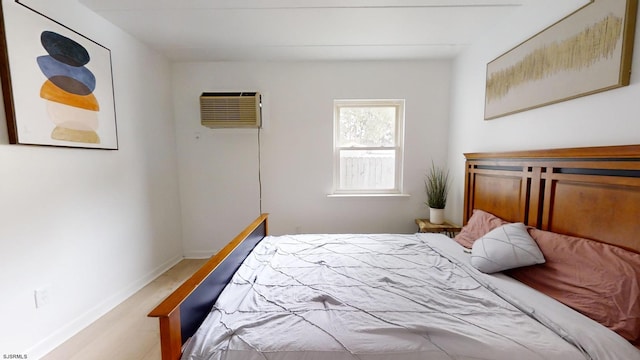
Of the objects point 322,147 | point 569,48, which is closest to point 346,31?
point 322,147

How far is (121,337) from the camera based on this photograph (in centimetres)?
169

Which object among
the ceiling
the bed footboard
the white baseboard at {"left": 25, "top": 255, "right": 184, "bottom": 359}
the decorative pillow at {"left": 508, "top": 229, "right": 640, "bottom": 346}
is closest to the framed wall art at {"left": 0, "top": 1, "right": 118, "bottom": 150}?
the ceiling

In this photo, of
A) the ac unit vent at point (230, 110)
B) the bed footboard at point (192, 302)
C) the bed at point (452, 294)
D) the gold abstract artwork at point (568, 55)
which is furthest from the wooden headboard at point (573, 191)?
the ac unit vent at point (230, 110)

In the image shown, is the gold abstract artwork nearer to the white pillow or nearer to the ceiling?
the ceiling

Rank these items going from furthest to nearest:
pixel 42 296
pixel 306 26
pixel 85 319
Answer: pixel 306 26
pixel 85 319
pixel 42 296

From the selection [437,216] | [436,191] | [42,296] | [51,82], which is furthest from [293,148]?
[42,296]

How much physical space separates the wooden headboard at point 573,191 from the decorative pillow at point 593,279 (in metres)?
0.10

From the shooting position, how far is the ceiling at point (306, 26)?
1.82 meters

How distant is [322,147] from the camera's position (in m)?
2.96

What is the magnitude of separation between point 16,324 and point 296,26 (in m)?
2.82

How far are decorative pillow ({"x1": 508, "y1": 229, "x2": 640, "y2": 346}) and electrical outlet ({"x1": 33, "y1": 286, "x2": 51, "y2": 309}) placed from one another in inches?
116

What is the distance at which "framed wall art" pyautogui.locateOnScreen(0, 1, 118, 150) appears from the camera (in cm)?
136

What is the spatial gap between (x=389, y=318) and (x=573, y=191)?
126cm

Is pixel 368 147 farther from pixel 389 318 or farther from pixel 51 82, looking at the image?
pixel 51 82
